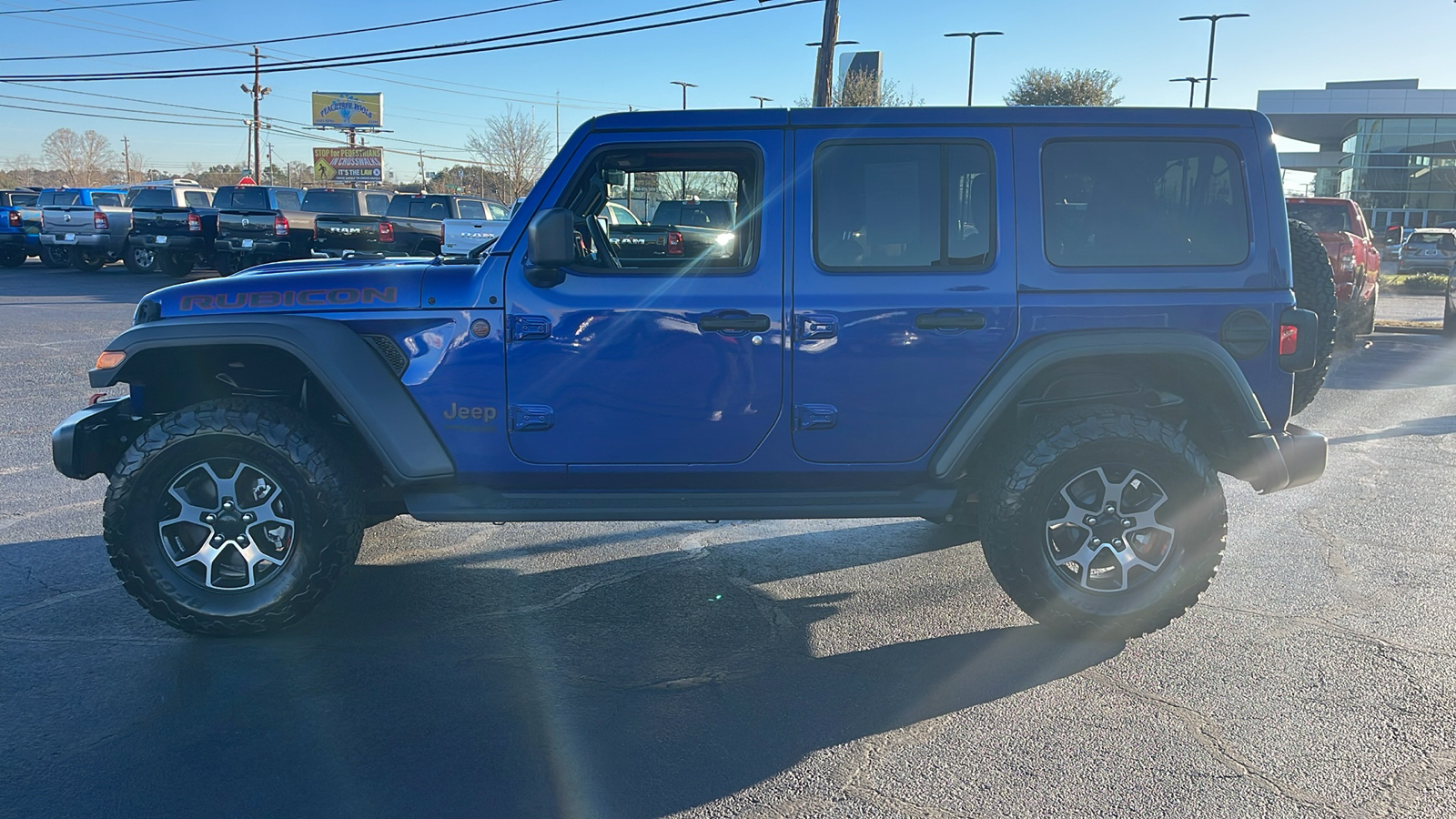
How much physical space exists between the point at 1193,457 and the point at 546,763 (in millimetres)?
2647

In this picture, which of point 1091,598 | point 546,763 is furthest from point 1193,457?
point 546,763

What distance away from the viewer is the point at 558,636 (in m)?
4.11

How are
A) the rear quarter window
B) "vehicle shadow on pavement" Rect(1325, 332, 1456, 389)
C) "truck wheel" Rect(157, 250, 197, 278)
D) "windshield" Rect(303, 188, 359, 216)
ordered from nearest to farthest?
1. the rear quarter window
2. "vehicle shadow on pavement" Rect(1325, 332, 1456, 389)
3. "truck wheel" Rect(157, 250, 197, 278)
4. "windshield" Rect(303, 188, 359, 216)

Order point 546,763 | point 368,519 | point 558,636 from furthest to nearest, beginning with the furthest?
1. point 368,519
2. point 558,636
3. point 546,763

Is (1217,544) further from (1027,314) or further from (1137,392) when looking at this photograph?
(1027,314)

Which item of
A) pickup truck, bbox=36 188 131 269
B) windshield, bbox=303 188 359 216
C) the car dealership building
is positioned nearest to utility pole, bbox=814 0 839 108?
windshield, bbox=303 188 359 216

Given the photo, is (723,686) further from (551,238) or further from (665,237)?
(665,237)

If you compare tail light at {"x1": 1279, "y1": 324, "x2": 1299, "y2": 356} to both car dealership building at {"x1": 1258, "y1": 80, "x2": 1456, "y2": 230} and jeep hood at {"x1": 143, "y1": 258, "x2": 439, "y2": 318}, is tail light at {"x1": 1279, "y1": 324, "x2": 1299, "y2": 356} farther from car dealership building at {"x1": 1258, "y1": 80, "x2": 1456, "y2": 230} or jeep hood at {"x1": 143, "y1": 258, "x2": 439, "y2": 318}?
car dealership building at {"x1": 1258, "y1": 80, "x2": 1456, "y2": 230}

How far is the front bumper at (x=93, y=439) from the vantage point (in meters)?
4.09

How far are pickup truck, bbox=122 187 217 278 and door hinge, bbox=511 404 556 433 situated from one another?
2081cm

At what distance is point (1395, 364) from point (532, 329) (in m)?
12.0

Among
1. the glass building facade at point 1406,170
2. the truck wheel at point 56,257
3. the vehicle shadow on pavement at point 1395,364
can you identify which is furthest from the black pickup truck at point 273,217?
the glass building facade at point 1406,170

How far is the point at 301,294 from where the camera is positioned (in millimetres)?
4012

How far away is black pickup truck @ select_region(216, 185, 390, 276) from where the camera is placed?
20828mm
